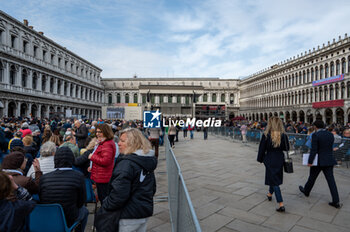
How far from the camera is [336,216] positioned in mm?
4266

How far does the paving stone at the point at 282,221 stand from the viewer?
384cm

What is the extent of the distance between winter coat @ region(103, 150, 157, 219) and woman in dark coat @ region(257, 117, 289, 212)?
3.03 m

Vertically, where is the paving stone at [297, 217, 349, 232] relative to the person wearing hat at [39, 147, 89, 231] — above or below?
below

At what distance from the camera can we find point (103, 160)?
3.82 metres

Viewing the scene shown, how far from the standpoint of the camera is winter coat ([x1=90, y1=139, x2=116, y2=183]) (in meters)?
3.84

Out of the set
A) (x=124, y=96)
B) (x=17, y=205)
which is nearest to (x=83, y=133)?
(x=17, y=205)

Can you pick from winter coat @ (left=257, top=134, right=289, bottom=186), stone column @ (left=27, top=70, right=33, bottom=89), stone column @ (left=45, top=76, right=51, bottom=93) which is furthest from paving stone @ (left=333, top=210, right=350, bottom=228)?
stone column @ (left=45, top=76, right=51, bottom=93)

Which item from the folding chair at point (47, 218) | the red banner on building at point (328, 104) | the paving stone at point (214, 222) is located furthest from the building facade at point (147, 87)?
the folding chair at point (47, 218)

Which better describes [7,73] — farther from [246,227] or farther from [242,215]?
[246,227]

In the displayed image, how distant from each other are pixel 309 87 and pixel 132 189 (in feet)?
159

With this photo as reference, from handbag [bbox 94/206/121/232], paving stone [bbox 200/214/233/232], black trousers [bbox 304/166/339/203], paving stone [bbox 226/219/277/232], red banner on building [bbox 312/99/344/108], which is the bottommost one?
paving stone [bbox 200/214/233/232]

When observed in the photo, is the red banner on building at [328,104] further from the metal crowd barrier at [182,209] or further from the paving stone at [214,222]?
the metal crowd barrier at [182,209]

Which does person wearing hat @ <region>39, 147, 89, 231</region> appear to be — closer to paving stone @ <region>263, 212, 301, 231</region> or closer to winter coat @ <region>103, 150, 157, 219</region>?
winter coat @ <region>103, 150, 157, 219</region>

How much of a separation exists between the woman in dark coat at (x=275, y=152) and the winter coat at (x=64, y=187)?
3416 mm
